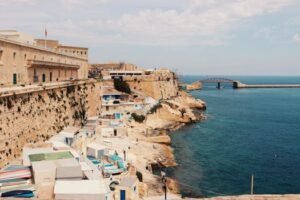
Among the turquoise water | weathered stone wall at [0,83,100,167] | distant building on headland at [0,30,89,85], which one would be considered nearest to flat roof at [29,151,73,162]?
weathered stone wall at [0,83,100,167]

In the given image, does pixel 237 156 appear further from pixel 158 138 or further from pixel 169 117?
pixel 169 117

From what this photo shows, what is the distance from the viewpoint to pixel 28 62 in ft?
90.8

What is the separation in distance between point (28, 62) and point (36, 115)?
537cm

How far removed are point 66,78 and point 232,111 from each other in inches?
1532

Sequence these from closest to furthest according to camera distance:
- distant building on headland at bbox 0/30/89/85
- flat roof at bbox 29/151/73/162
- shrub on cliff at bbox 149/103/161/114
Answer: flat roof at bbox 29/151/73/162 → distant building on headland at bbox 0/30/89/85 → shrub on cliff at bbox 149/103/161/114

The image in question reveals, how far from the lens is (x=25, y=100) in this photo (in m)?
22.9

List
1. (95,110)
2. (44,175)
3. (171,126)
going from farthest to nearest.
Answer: (171,126) < (95,110) < (44,175)

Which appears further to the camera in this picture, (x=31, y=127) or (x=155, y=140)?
(x=155, y=140)

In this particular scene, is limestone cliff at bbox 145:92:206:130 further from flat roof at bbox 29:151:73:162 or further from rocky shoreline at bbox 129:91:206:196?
flat roof at bbox 29:151:73:162

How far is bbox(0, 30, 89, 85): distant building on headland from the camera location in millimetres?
23984

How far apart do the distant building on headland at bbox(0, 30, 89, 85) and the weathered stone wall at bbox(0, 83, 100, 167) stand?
6.44 feet

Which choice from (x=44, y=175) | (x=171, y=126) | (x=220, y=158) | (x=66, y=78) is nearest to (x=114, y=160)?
(x=44, y=175)

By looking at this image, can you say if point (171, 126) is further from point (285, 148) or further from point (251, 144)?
point (285, 148)

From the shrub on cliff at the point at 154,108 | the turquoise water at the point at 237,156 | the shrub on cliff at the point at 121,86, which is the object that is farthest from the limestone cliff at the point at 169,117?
the shrub on cliff at the point at 121,86
